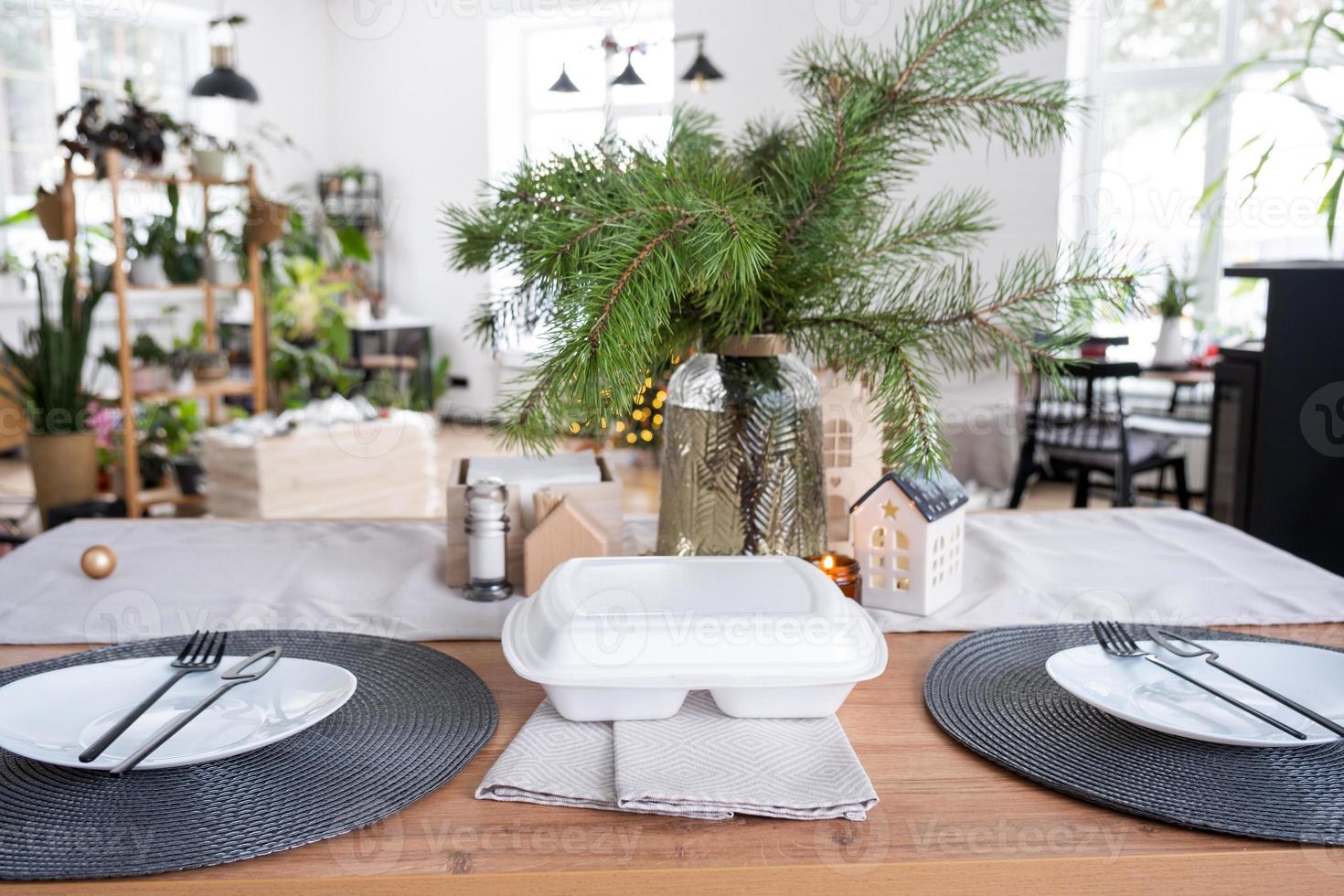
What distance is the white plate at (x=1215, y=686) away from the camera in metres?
0.67

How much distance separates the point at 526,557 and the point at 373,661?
193 mm

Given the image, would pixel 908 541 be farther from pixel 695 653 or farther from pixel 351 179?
pixel 351 179

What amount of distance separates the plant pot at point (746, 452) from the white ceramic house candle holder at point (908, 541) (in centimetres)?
7

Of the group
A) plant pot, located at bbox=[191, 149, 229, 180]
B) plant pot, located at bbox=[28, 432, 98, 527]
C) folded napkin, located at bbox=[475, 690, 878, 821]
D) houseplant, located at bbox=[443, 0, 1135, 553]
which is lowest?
plant pot, located at bbox=[28, 432, 98, 527]

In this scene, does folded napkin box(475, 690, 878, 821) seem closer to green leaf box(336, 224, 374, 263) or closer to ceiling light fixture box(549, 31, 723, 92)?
ceiling light fixture box(549, 31, 723, 92)

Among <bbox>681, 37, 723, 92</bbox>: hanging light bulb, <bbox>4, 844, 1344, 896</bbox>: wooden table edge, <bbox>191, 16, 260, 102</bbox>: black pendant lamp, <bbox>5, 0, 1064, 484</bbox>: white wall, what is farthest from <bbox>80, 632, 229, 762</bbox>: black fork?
<bbox>5, 0, 1064, 484</bbox>: white wall

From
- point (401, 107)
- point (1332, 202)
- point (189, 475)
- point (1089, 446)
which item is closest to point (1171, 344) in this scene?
point (1089, 446)

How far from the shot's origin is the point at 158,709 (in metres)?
0.70

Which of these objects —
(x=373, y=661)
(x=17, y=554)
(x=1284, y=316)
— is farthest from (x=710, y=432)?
(x=1284, y=316)

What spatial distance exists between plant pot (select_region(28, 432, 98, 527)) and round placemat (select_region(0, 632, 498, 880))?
2894mm

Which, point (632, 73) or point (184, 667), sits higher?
point (632, 73)

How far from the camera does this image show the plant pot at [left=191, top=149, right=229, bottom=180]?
12.2ft

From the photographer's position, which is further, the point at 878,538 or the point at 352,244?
the point at 352,244

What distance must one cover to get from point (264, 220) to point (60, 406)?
1.01 metres
